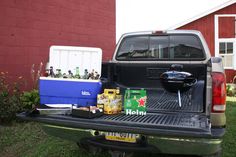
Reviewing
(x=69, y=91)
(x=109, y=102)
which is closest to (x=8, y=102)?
(x=69, y=91)

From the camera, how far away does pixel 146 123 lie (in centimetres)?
382

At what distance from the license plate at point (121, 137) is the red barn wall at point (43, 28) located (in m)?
5.17

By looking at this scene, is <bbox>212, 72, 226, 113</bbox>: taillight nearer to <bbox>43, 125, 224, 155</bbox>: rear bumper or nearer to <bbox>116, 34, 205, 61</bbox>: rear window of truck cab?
<bbox>43, 125, 224, 155</bbox>: rear bumper

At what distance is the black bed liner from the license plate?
13cm

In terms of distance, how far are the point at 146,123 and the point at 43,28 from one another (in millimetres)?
6375

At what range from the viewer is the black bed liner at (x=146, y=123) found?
359cm

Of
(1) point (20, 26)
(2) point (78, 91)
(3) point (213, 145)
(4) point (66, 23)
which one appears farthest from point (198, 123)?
(4) point (66, 23)

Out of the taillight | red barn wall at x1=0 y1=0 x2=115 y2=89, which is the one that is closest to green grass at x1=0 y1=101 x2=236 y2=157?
red barn wall at x1=0 y1=0 x2=115 y2=89

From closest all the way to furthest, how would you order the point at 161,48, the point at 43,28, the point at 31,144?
1. the point at 161,48
2. the point at 31,144
3. the point at 43,28

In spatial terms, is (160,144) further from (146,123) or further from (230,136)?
(230,136)

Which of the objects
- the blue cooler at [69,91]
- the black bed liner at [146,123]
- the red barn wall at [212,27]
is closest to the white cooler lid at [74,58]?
the blue cooler at [69,91]

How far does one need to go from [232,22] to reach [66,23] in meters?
10.8

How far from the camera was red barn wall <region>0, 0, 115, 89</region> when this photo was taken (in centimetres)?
855

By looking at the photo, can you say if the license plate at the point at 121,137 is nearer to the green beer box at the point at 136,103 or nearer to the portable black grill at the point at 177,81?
the green beer box at the point at 136,103
